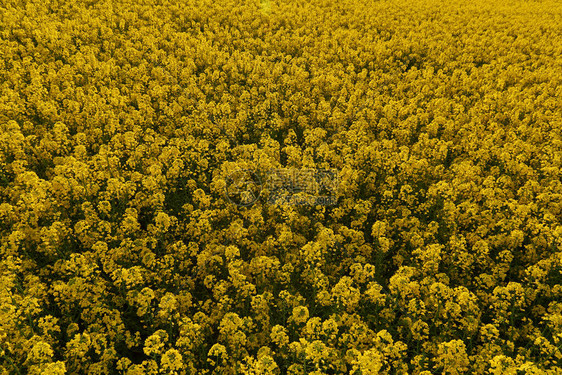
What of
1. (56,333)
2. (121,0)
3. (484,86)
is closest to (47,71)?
(121,0)

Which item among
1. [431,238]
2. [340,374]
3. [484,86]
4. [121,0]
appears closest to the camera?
[340,374]

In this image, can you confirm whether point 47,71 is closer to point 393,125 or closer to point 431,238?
point 393,125

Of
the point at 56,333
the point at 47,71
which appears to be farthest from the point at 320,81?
the point at 56,333

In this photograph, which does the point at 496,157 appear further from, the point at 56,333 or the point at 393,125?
the point at 56,333

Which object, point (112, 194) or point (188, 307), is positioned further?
point (112, 194)

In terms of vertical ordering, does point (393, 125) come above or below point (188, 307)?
above

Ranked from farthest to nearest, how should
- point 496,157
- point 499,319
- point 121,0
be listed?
point 121,0 → point 496,157 → point 499,319

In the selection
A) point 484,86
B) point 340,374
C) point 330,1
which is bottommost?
point 340,374
